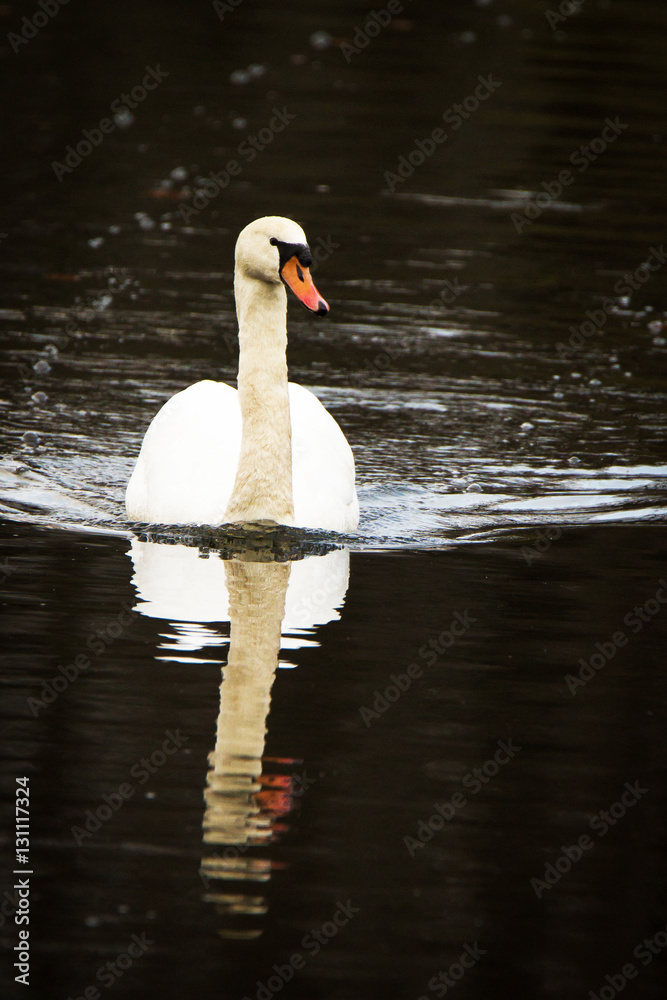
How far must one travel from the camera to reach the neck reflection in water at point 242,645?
5.65 metres

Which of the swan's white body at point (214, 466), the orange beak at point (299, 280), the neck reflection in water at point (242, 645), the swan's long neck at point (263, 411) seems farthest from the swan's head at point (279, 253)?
the neck reflection in water at point (242, 645)

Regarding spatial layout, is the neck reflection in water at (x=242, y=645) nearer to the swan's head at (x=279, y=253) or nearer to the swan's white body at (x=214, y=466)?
the swan's white body at (x=214, y=466)

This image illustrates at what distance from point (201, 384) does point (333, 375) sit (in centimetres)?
337

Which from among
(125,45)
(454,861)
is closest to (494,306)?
(454,861)

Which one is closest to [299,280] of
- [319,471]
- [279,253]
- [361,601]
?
[279,253]

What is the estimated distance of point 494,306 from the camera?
619 inches

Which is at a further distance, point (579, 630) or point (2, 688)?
point (579, 630)

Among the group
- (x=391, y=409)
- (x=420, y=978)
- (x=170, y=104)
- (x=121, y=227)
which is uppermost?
(x=170, y=104)

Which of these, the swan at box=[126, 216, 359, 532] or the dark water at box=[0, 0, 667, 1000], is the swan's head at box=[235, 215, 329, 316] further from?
the dark water at box=[0, 0, 667, 1000]

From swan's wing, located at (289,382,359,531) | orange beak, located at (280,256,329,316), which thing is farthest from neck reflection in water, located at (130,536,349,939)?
orange beak, located at (280,256,329,316)

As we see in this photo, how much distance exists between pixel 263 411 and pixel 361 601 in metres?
1.46

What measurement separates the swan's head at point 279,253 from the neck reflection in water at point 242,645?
4.57 feet

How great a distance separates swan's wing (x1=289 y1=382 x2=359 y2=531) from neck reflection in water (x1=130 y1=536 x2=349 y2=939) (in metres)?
0.21

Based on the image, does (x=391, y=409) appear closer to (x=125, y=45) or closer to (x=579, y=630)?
(x=579, y=630)
